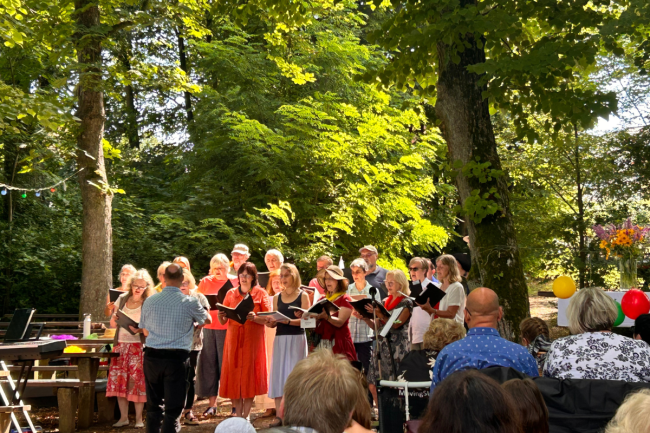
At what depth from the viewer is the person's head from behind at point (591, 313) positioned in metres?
4.37

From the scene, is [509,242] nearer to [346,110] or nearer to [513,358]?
[513,358]

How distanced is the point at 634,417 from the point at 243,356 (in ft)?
20.5

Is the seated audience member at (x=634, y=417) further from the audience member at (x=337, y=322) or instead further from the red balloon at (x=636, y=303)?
the audience member at (x=337, y=322)

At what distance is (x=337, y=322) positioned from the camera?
772 centimetres

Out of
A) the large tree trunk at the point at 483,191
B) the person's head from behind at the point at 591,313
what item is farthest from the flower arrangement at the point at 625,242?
the person's head from behind at the point at 591,313

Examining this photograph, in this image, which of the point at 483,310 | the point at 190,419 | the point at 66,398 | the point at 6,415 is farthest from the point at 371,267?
the point at 483,310

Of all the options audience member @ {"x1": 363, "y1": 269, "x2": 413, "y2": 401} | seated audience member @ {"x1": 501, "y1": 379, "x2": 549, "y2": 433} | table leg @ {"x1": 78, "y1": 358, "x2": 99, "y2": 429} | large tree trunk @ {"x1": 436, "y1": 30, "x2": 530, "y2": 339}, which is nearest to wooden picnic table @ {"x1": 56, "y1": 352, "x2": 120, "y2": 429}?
table leg @ {"x1": 78, "y1": 358, "x2": 99, "y2": 429}

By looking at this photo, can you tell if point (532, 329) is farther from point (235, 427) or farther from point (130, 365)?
point (130, 365)

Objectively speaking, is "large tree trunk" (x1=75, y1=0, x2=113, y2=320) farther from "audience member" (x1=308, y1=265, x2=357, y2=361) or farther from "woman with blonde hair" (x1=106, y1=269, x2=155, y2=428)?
"audience member" (x1=308, y1=265, x2=357, y2=361)

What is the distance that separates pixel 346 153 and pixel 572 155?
466 centimetres

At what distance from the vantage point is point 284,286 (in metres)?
8.14

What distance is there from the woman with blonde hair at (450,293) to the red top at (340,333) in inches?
→ 41.3

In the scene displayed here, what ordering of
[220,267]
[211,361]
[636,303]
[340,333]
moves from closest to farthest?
[636,303] → [340,333] → [211,361] → [220,267]

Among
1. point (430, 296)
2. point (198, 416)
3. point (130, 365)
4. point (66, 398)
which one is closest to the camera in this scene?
point (430, 296)
